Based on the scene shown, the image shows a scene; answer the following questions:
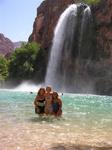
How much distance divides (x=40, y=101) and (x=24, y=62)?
60.3m

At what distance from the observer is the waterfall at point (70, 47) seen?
2616 inches

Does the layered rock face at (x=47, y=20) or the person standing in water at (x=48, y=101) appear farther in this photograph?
the layered rock face at (x=47, y=20)

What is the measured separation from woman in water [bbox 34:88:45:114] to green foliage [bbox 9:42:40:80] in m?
58.2

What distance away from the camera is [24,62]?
251ft

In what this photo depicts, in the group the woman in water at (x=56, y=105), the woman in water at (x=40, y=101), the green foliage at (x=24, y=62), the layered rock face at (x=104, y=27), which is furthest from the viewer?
the green foliage at (x=24, y=62)

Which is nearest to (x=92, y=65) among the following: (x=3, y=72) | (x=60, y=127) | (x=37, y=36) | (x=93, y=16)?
(x=93, y=16)

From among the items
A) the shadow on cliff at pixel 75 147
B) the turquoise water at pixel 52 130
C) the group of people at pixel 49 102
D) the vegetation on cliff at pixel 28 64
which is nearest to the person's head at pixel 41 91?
the group of people at pixel 49 102

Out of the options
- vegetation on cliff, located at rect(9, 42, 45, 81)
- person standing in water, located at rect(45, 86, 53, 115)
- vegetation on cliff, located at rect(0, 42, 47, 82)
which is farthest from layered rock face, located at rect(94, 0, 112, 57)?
person standing in water, located at rect(45, 86, 53, 115)

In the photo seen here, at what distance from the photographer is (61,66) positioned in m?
69.7

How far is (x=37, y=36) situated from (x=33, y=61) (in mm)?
13818

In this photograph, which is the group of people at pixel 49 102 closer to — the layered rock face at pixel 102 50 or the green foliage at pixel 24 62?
the layered rock face at pixel 102 50

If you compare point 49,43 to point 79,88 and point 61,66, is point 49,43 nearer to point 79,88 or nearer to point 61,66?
point 61,66

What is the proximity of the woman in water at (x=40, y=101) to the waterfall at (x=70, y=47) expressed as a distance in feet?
160

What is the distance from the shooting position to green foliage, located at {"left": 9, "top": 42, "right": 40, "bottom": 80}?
75.2 m
